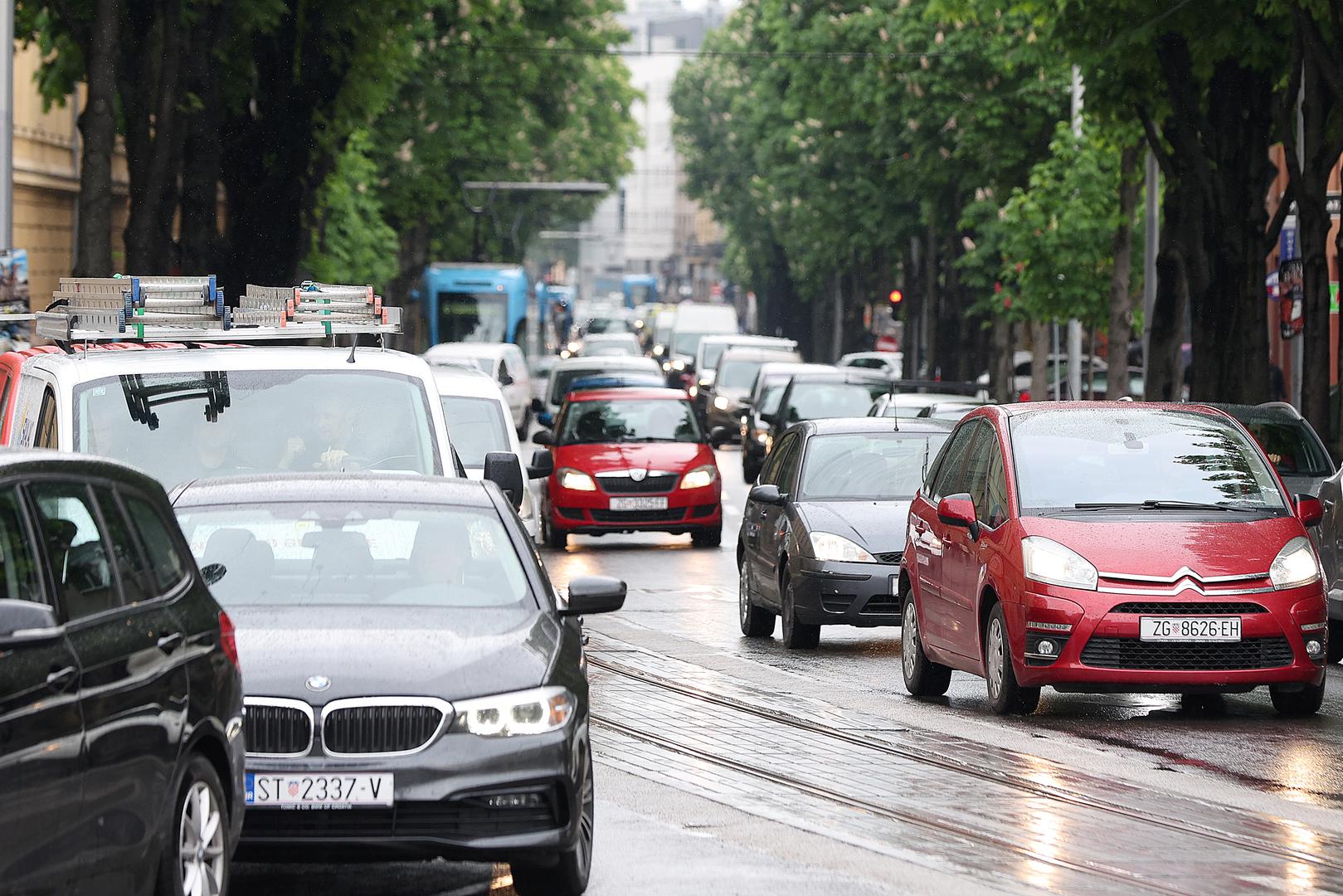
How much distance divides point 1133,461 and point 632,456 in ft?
42.0

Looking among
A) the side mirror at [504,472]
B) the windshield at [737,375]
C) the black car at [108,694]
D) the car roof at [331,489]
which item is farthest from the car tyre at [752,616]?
the windshield at [737,375]

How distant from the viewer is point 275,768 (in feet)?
23.6

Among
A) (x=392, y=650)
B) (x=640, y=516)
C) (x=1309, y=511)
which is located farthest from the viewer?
(x=640, y=516)

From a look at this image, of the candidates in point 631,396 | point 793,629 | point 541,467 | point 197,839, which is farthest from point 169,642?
point 631,396

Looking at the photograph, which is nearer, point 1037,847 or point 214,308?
point 1037,847

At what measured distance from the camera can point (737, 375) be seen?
48.0 metres

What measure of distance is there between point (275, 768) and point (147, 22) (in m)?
19.2

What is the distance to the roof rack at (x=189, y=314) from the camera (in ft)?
40.2

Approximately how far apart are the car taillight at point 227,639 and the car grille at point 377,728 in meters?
0.35

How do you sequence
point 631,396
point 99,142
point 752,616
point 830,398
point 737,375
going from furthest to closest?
1. point 737,375
2. point 830,398
3. point 631,396
4. point 99,142
5. point 752,616

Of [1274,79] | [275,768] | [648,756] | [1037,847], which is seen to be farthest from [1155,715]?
[1274,79]

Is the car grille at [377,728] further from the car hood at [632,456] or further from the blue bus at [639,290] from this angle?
the blue bus at [639,290]

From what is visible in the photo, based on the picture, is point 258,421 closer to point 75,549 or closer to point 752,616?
point 75,549

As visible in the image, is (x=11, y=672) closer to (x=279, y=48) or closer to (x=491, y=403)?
(x=491, y=403)
